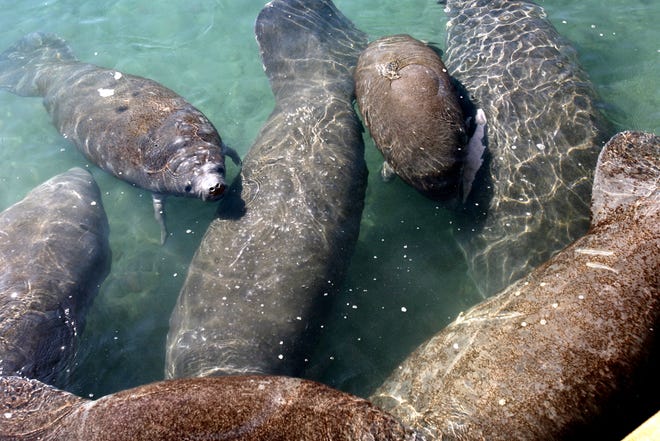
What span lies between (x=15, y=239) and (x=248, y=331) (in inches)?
142

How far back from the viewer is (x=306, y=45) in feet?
26.9

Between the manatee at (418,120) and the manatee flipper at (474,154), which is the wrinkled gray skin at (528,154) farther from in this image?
the manatee at (418,120)

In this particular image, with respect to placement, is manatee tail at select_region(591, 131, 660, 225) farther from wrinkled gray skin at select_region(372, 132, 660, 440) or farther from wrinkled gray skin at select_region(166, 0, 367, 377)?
wrinkled gray skin at select_region(166, 0, 367, 377)

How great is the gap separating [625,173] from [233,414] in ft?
13.9

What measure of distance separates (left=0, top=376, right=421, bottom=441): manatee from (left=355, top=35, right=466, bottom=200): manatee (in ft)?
9.98

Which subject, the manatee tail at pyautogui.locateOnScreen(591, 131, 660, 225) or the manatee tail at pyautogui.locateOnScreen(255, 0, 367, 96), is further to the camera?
the manatee tail at pyautogui.locateOnScreen(255, 0, 367, 96)

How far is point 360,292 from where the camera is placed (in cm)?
634

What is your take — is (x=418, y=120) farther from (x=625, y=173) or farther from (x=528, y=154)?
(x=625, y=173)

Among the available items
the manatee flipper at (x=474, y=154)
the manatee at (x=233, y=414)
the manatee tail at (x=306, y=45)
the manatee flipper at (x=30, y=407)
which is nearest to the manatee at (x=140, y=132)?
the manatee tail at (x=306, y=45)

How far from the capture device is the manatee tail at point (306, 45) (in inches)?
307

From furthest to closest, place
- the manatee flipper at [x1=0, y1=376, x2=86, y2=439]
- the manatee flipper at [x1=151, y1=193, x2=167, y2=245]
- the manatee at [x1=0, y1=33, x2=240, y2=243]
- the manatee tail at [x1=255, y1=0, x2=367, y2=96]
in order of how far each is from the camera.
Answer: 1. the manatee tail at [x1=255, y1=0, x2=367, y2=96]
2. the manatee flipper at [x1=151, y1=193, x2=167, y2=245]
3. the manatee at [x1=0, y1=33, x2=240, y2=243]
4. the manatee flipper at [x1=0, y1=376, x2=86, y2=439]

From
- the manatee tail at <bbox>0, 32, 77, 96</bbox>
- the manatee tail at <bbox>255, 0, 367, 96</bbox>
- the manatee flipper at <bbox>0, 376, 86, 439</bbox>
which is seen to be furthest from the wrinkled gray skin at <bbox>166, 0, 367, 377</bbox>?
the manatee tail at <bbox>0, 32, 77, 96</bbox>

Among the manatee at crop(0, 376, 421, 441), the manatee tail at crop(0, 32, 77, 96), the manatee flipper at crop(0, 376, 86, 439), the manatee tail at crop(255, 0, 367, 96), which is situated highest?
the manatee tail at crop(255, 0, 367, 96)

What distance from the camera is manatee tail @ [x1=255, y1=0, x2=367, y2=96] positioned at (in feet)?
25.6
